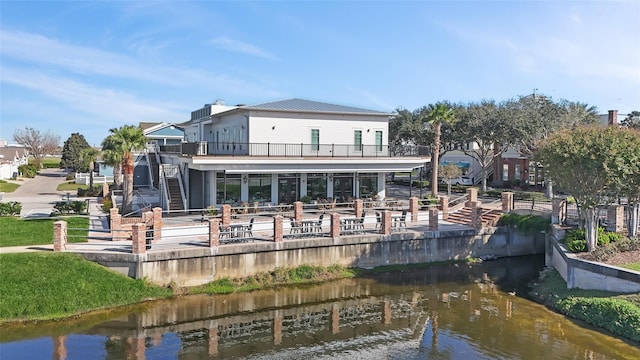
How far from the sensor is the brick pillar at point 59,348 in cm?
1437

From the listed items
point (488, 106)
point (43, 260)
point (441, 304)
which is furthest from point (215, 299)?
point (488, 106)

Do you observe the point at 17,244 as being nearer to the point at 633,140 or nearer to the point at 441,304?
the point at 441,304

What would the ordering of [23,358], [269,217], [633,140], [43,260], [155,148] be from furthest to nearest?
[155,148]
[269,217]
[633,140]
[43,260]
[23,358]

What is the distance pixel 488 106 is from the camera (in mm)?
48906

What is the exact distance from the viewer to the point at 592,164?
65.5ft

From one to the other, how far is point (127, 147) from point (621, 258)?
2530 cm

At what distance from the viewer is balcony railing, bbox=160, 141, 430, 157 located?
30444mm

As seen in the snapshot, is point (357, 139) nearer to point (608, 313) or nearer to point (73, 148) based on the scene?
point (608, 313)

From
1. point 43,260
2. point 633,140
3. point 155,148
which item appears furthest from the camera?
point 155,148

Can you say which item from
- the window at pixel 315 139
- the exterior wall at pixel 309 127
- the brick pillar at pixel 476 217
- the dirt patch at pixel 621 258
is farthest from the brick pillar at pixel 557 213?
the window at pixel 315 139

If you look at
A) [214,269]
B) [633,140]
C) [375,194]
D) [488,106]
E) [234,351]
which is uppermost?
[488,106]

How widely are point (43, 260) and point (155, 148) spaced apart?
82.6ft

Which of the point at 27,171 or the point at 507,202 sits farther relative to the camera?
the point at 27,171

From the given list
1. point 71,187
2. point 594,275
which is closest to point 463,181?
point 594,275
